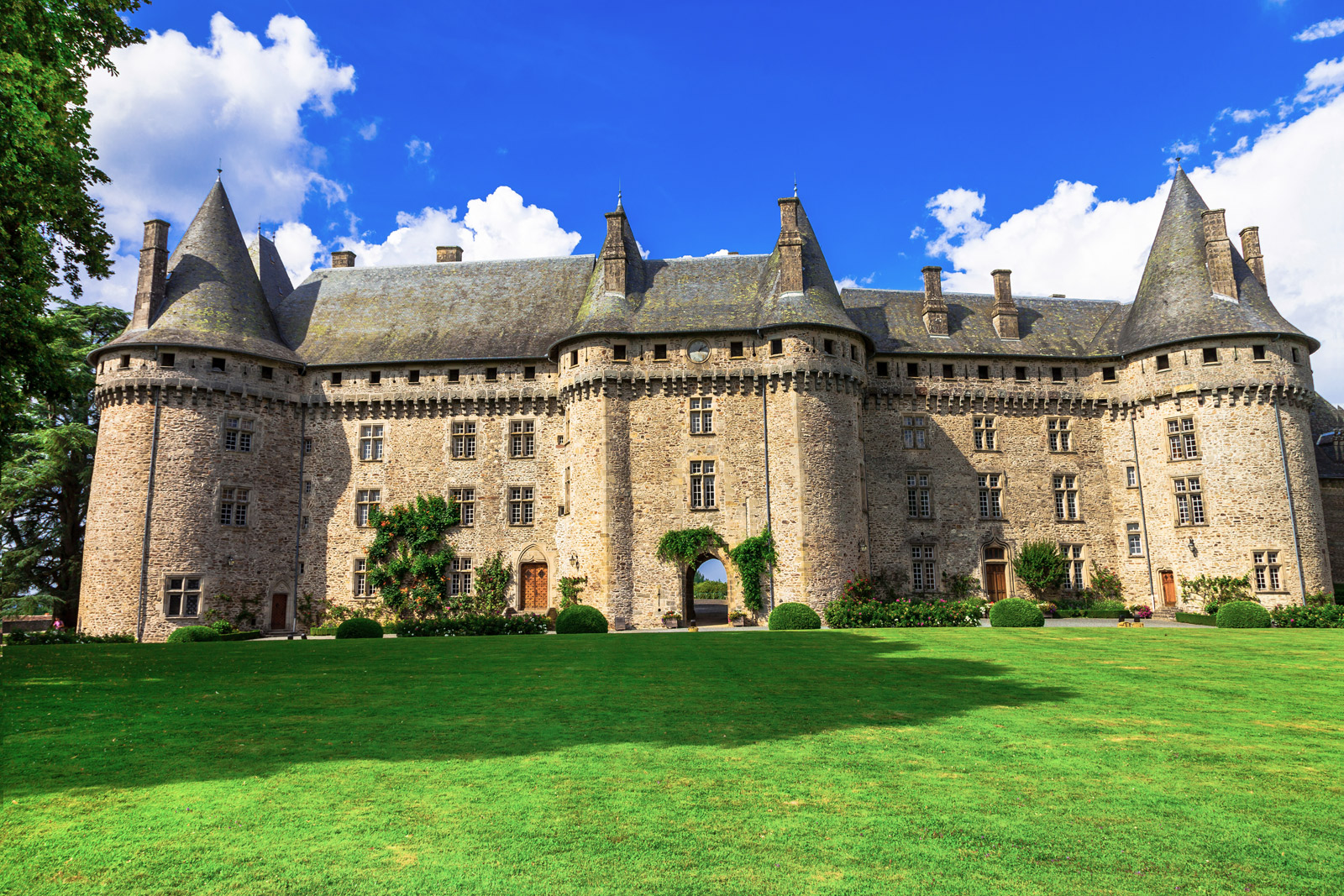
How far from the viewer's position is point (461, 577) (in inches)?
1433

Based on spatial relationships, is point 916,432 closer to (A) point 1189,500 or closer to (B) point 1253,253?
(A) point 1189,500

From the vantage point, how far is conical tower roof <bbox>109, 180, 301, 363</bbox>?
35031 millimetres

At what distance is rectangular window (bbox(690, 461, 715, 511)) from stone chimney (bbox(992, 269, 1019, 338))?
17.8m

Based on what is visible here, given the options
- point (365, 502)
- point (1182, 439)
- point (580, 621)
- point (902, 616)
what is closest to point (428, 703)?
point (580, 621)

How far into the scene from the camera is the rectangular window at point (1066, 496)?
3844 centimetres

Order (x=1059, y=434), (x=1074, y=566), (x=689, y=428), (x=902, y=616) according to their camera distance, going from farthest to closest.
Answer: (x=1059, y=434) < (x=1074, y=566) < (x=689, y=428) < (x=902, y=616)

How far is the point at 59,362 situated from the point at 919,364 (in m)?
34.0

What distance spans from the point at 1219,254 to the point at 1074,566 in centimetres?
1607

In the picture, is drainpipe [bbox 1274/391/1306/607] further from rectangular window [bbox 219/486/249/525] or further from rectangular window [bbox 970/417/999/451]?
rectangular window [bbox 219/486/249/525]

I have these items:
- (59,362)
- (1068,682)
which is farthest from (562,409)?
(1068,682)

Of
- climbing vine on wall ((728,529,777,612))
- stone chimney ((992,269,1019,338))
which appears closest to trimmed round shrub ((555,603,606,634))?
climbing vine on wall ((728,529,777,612))

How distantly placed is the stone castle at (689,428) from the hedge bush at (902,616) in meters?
1.76

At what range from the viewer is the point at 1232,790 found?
25.1ft

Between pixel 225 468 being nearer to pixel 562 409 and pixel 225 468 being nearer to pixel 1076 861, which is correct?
pixel 562 409
